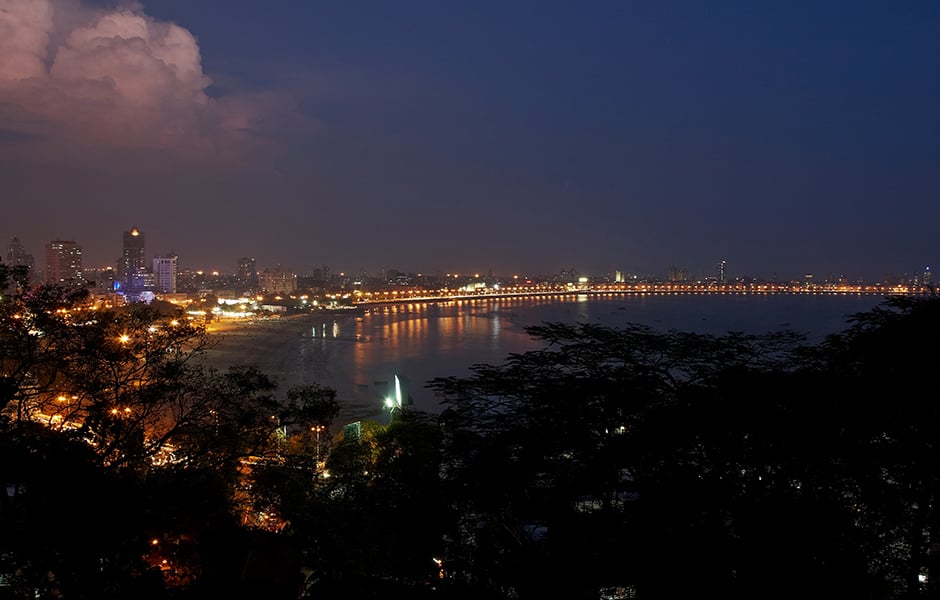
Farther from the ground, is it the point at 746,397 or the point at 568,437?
the point at 746,397

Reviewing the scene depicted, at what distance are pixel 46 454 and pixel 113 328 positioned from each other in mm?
1907

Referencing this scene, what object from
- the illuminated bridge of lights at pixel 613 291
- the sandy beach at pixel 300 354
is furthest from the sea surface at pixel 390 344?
the illuminated bridge of lights at pixel 613 291

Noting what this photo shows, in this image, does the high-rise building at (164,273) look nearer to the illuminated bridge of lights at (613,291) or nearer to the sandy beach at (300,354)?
the illuminated bridge of lights at (613,291)

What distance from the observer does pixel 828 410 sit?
347 cm

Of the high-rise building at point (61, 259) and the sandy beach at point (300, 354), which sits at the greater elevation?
the high-rise building at point (61, 259)

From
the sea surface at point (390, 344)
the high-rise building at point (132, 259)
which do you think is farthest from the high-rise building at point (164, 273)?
the sea surface at point (390, 344)

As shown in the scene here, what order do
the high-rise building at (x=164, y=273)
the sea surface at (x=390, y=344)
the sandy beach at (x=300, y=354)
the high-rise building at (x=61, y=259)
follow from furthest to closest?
the high-rise building at (x=164, y=273) → the high-rise building at (x=61, y=259) → the sea surface at (x=390, y=344) → the sandy beach at (x=300, y=354)

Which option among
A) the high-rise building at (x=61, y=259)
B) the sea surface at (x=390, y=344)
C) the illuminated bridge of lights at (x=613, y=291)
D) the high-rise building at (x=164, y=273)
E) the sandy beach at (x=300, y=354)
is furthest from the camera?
the high-rise building at (x=164, y=273)

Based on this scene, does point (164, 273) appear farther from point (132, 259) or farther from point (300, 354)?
point (300, 354)

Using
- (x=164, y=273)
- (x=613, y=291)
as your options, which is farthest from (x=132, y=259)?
(x=613, y=291)

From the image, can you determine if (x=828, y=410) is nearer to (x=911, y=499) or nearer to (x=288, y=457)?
(x=911, y=499)

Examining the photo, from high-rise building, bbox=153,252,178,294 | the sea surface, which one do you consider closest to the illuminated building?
high-rise building, bbox=153,252,178,294

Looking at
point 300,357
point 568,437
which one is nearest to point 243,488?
point 568,437

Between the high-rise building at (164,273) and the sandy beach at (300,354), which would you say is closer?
the sandy beach at (300,354)
